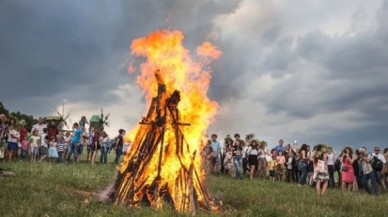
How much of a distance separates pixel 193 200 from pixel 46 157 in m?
16.1

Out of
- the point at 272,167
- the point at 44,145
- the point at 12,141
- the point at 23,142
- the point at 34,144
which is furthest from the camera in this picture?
the point at 272,167

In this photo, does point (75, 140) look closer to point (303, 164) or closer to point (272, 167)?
point (272, 167)

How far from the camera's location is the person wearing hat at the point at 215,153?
25906 mm

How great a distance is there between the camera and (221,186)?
1877 cm

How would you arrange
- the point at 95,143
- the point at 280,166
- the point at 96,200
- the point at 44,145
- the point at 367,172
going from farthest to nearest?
the point at 95,143 → the point at 280,166 → the point at 44,145 → the point at 367,172 → the point at 96,200

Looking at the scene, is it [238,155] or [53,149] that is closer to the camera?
[238,155]

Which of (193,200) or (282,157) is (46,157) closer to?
(282,157)

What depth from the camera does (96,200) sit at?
43.1ft


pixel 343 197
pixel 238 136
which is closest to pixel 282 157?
pixel 238 136

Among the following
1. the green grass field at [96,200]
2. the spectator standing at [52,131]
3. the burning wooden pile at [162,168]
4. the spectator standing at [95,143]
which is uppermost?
the spectator standing at [52,131]

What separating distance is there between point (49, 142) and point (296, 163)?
1434 cm

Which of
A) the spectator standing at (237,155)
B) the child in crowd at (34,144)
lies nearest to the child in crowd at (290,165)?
the spectator standing at (237,155)

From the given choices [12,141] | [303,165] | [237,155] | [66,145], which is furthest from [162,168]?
[66,145]

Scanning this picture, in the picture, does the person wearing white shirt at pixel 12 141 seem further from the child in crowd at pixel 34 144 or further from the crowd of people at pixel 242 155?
the child in crowd at pixel 34 144
